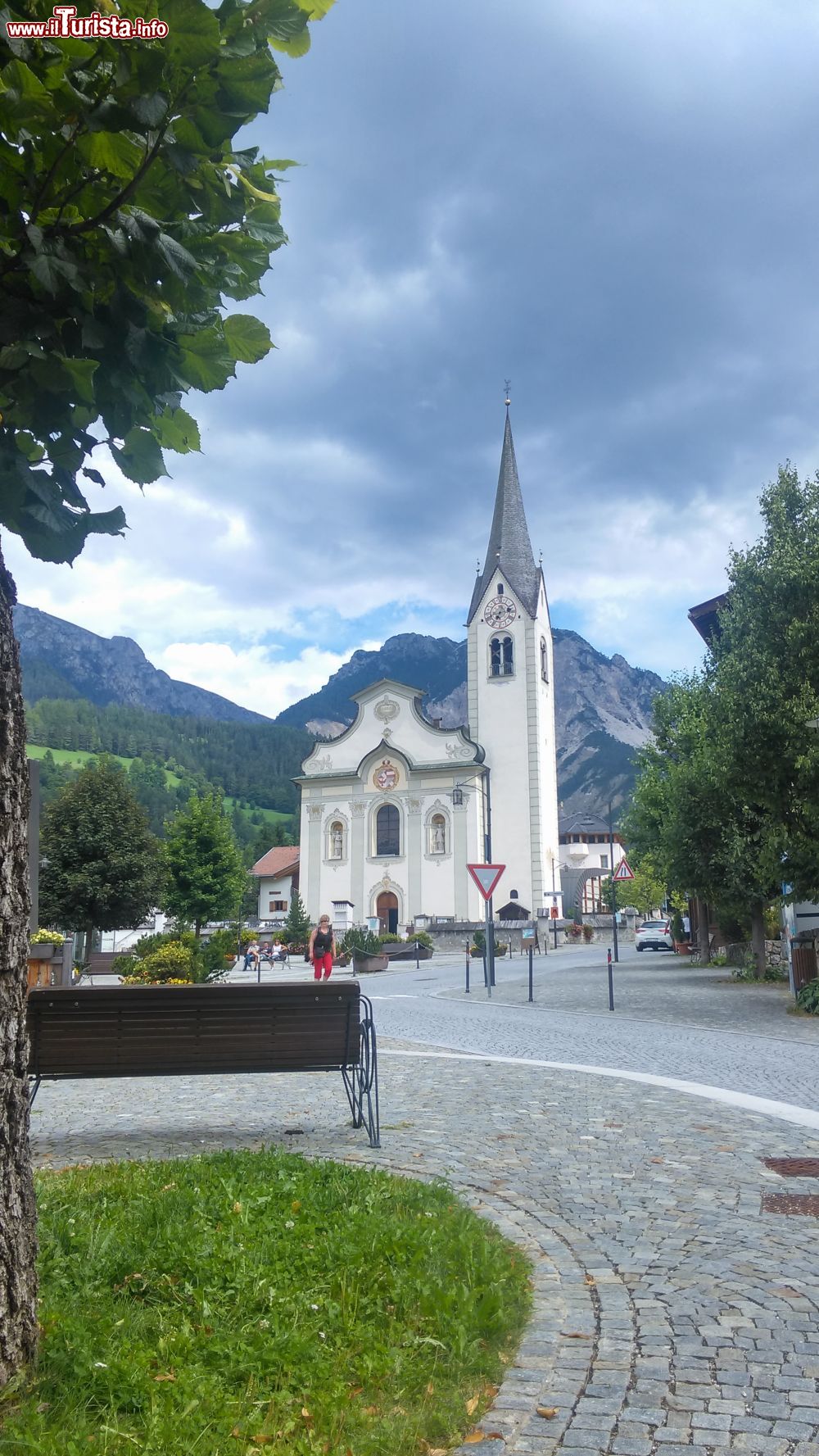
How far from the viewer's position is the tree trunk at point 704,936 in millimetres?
36656

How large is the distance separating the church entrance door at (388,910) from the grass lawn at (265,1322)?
60.5 meters

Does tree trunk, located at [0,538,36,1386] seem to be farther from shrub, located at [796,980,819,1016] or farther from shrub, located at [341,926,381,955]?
shrub, located at [341,926,381,955]

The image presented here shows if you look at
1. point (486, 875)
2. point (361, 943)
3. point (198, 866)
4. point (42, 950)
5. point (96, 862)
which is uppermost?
point (96, 862)

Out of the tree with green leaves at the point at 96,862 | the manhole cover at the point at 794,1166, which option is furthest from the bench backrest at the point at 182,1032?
the tree with green leaves at the point at 96,862

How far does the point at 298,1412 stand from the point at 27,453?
3.22 m

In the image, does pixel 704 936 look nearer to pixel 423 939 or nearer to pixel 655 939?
pixel 423 939

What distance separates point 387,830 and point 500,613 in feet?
50.3

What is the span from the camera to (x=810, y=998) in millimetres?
17062

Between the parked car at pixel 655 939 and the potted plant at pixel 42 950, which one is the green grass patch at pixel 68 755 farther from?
the potted plant at pixel 42 950

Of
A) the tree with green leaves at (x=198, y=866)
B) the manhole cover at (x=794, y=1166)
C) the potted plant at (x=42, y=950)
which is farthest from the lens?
the tree with green leaves at (x=198, y=866)

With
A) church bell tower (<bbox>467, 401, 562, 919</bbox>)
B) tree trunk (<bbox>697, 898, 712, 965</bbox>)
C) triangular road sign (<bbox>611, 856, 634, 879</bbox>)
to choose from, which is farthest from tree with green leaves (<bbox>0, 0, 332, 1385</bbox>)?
church bell tower (<bbox>467, 401, 562, 919</bbox>)

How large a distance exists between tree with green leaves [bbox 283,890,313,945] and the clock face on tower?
69.5 ft

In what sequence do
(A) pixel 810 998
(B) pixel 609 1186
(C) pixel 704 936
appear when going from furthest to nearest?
(C) pixel 704 936, (A) pixel 810 998, (B) pixel 609 1186

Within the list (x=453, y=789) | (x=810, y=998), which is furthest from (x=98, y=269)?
(x=453, y=789)
